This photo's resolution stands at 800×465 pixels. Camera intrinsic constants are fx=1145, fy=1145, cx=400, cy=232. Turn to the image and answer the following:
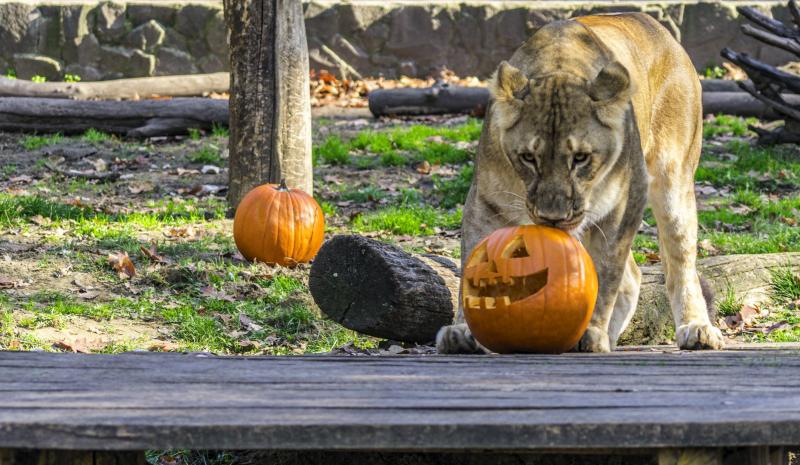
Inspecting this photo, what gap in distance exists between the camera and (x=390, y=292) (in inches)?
231

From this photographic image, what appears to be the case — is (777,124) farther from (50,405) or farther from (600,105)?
(50,405)

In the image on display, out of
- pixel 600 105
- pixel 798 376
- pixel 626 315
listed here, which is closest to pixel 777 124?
pixel 626 315

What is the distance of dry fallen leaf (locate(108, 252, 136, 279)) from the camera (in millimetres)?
7368

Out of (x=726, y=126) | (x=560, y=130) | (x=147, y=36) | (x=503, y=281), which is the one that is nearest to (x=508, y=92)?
(x=560, y=130)

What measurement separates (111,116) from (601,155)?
8.91 meters

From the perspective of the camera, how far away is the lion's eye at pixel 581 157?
4582mm

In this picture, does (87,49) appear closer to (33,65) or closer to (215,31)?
(33,65)

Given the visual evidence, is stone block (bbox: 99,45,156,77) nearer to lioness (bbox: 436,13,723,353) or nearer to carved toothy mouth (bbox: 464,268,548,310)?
lioness (bbox: 436,13,723,353)

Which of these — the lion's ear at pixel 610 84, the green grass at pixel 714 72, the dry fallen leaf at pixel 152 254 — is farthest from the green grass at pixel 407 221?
the green grass at pixel 714 72

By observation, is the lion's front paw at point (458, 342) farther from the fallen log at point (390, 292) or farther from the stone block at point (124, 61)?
the stone block at point (124, 61)

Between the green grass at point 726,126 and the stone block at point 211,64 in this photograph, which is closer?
the green grass at point 726,126

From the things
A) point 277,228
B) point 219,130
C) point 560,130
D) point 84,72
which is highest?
point 560,130

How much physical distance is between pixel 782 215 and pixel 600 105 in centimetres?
541

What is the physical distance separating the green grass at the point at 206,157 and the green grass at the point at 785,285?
5.81 metres
